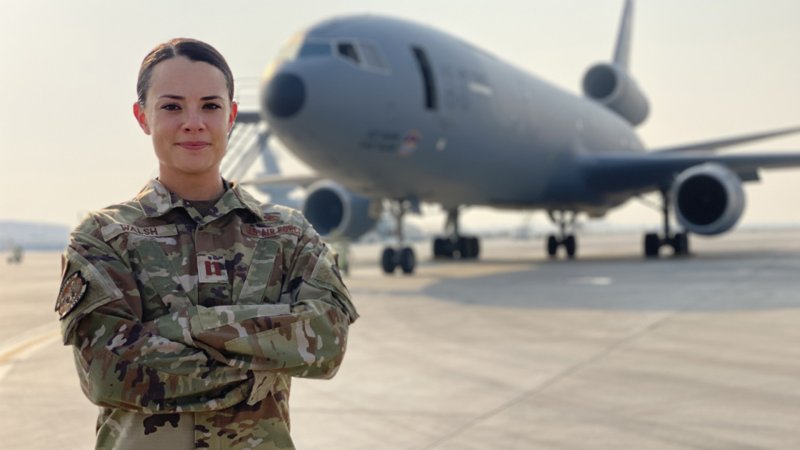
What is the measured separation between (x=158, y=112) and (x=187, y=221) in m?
0.22

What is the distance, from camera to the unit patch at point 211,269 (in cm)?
153

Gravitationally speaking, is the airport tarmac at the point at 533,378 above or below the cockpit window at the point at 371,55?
below

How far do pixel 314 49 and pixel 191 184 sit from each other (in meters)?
9.45

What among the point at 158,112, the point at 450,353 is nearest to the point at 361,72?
the point at 450,353

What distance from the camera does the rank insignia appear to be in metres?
1.42

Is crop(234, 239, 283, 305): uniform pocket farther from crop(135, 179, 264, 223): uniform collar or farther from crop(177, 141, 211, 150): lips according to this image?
crop(177, 141, 211, 150): lips

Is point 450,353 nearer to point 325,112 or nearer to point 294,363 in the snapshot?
point 294,363

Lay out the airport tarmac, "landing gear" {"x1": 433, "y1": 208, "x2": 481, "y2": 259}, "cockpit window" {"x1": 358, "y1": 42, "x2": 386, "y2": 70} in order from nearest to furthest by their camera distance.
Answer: the airport tarmac, "cockpit window" {"x1": 358, "y1": 42, "x2": 386, "y2": 70}, "landing gear" {"x1": 433, "y1": 208, "x2": 481, "y2": 259}

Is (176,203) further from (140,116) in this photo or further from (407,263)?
(407,263)

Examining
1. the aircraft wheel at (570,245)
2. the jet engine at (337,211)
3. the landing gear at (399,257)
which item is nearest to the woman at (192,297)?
the landing gear at (399,257)

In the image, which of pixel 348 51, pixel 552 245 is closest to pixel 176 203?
pixel 348 51

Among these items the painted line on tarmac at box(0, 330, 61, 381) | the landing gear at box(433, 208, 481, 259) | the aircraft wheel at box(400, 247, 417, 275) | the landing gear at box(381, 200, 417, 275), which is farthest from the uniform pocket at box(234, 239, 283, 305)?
the landing gear at box(433, 208, 481, 259)

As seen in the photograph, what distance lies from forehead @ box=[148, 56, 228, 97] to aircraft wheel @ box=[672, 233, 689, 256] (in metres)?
17.0

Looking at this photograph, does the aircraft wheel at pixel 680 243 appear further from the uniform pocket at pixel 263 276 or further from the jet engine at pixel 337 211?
the uniform pocket at pixel 263 276
